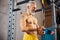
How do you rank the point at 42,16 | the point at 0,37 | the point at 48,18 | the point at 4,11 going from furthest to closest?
the point at 48,18 → the point at 42,16 → the point at 4,11 → the point at 0,37

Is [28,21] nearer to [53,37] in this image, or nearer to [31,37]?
[31,37]

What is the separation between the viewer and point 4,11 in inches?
54.9

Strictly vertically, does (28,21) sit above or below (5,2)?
below

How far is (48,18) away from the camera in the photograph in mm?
2248

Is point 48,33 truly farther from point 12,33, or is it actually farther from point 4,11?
point 12,33

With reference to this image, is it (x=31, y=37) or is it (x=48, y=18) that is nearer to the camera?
(x=31, y=37)

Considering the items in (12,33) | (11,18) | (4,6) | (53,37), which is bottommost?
(53,37)

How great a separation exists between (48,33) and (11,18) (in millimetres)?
845

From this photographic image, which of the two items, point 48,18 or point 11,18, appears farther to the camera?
point 48,18

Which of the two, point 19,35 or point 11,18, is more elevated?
point 11,18

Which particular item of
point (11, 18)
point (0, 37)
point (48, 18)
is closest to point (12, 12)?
point (11, 18)

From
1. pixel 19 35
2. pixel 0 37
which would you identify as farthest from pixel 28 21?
pixel 19 35

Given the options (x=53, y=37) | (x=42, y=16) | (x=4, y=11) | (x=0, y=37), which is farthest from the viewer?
(x=42, y=16)

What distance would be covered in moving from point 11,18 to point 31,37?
22cm
